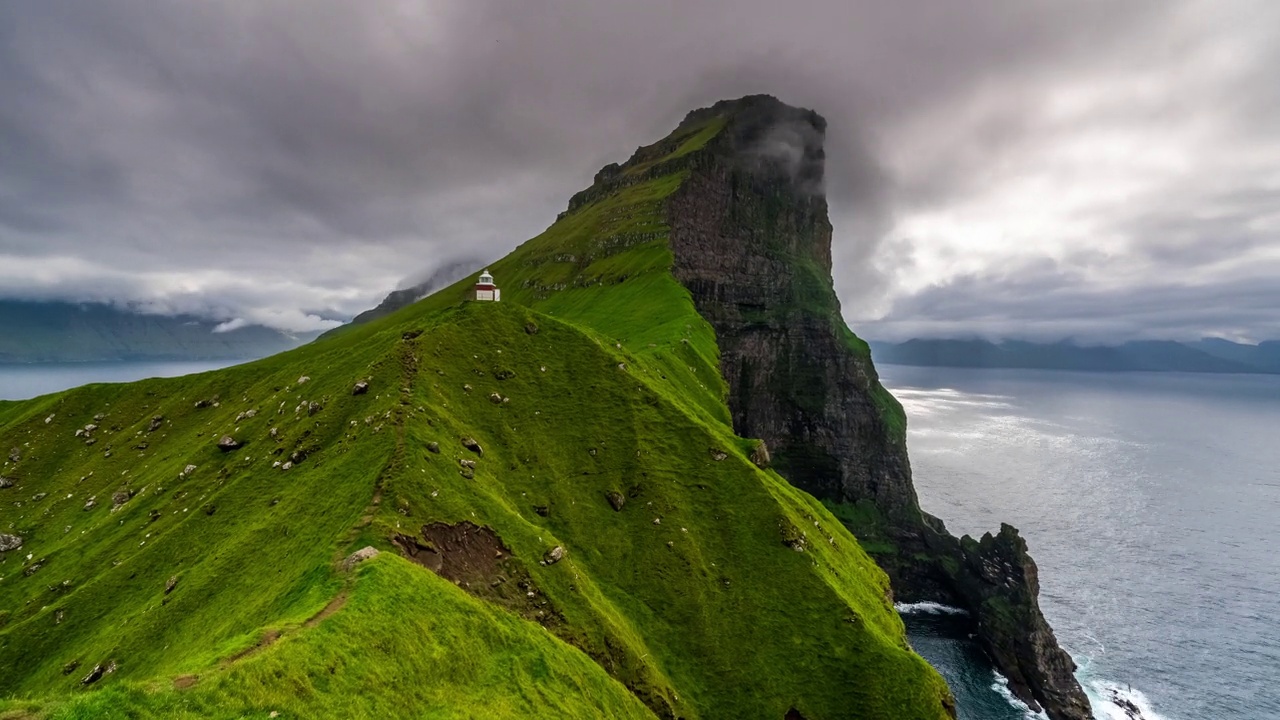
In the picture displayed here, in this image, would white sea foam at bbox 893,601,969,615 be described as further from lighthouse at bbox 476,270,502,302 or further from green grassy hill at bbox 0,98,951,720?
lighthouse at bbox 476,270,502,302

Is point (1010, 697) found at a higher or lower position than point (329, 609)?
lower

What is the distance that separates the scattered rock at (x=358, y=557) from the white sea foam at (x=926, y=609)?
130 m

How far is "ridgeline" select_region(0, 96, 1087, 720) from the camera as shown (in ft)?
84.7

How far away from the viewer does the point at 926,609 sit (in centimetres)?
12962

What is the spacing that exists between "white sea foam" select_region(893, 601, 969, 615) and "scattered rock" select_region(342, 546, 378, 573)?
12964cm

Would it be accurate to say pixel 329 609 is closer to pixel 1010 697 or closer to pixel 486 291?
pixel 486 291

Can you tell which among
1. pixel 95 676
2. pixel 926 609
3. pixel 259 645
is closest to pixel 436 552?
pixel 259 645

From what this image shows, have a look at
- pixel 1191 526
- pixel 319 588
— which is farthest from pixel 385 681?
pixel 1191 526

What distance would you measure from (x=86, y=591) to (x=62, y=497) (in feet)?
112

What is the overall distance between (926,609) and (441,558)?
133 meters

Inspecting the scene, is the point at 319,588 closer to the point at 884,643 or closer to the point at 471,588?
the point at 471,588

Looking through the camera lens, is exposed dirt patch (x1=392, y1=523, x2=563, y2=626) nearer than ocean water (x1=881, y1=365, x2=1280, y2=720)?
Yes

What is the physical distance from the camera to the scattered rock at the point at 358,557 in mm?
29191

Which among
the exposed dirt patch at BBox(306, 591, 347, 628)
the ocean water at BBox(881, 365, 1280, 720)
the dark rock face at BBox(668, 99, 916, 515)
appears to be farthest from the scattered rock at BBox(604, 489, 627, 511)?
the dark rock face at BBox(668, 99, 916, 515)
